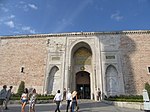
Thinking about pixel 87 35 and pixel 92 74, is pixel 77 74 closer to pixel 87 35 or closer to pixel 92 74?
pixel 92 74

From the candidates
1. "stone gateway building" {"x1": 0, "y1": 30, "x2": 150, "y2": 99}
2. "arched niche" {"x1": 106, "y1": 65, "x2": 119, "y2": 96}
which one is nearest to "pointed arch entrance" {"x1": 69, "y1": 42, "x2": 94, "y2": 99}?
"stone gateway building" {"x1": 0, "y1": 30, "x2": 150, "y2": 99}

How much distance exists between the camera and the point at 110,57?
18.7 m

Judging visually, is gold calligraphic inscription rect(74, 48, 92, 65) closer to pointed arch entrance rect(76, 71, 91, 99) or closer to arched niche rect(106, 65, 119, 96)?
pointed arch entrance rect(76, 71, 91, 99)

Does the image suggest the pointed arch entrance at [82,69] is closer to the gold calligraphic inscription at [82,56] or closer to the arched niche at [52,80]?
the gold calligraphic inscription at [82,56]

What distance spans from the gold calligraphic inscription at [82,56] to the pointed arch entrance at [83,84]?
1.42 m

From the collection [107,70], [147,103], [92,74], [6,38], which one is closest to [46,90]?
[92,74]

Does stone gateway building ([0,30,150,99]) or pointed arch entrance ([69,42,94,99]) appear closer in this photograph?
stone gateway building ([0,30,150,99])

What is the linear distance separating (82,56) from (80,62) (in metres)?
0.93

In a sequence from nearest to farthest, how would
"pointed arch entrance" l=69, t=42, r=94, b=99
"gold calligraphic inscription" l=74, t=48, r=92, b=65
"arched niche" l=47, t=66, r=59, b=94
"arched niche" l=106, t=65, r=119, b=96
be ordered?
"arched niche" l=106, t=65, r=119, b=96 < "arched niche" l=47, t=66, r=59, b=94 < "pointed arch entrance" l=69, t=42, r=94, b=99 < "gold calligraphic inscription" l=74, t=48, r=92, b=65

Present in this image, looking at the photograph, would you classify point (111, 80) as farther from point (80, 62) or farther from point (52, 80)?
point (52, 80)

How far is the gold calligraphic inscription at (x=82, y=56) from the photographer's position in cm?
2016

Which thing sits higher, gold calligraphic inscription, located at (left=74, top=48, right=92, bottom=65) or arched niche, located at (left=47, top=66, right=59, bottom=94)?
gold calligraphic inscription, located at (left=74, top=48, right=92, bottom=65)

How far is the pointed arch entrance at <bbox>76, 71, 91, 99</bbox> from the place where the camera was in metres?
20.2

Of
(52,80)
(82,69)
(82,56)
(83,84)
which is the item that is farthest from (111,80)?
(52,80)
